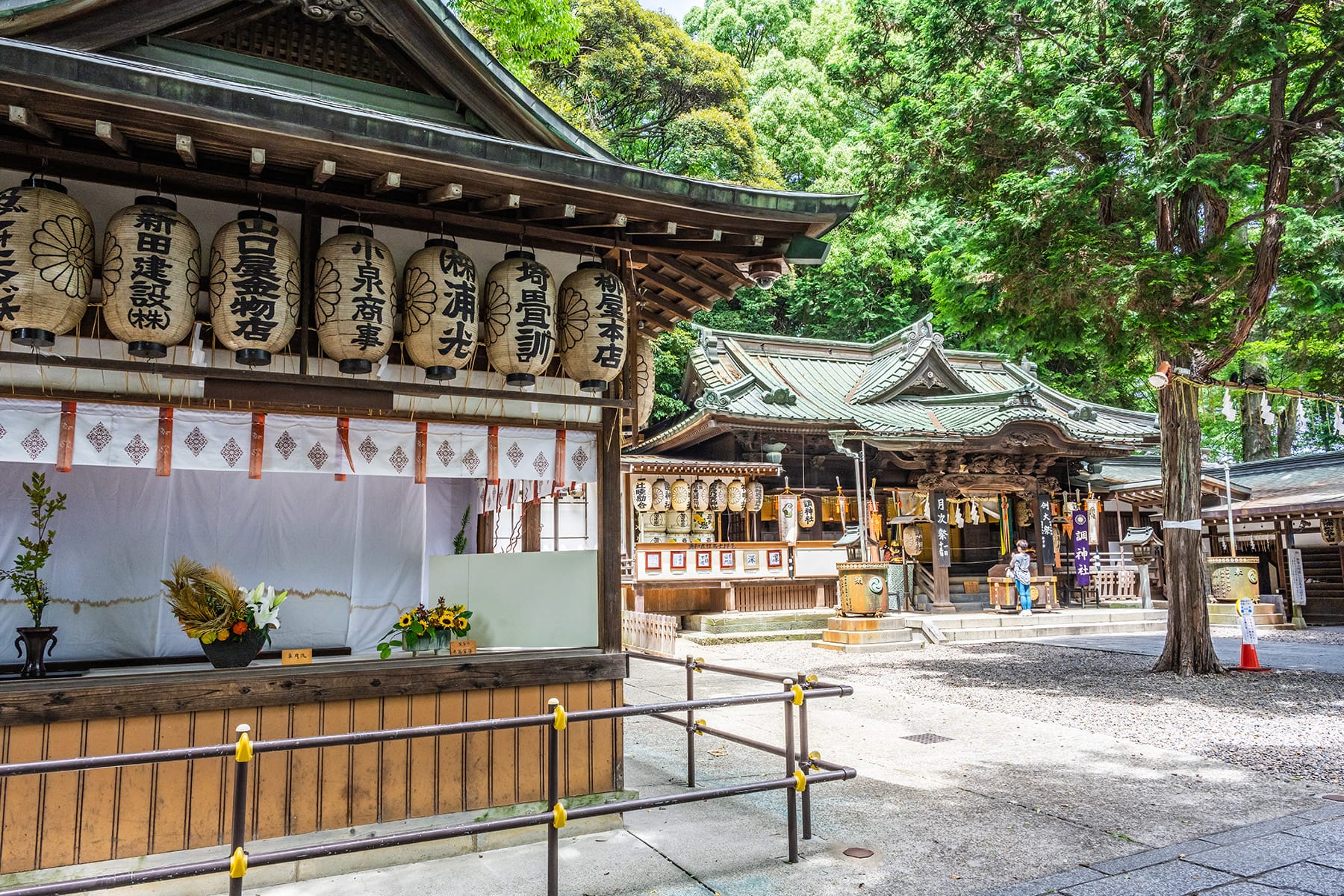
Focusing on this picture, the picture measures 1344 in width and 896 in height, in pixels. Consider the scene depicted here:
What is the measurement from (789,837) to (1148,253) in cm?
1107

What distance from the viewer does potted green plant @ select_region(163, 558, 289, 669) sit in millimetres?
5527

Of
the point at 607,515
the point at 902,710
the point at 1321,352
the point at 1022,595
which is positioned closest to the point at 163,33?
the point at 607,515

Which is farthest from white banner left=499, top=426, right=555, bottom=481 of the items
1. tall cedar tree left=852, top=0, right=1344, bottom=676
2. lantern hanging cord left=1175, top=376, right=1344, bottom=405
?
lantern hanging cord left=1175, top=376, right=1344, bottom=405

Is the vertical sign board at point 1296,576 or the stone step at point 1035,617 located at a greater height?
the vertical sign board at point 1296,576

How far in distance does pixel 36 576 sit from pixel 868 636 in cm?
1520

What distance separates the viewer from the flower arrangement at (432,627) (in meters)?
6.36

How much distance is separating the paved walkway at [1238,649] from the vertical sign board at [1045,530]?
387 cm

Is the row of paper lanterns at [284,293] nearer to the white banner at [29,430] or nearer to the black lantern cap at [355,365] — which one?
the black lantern cap at [355,365]

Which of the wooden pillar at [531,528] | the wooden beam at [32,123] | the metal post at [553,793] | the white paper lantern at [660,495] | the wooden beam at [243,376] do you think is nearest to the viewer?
the wooden beam at [32,123]

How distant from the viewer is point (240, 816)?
3805 mm

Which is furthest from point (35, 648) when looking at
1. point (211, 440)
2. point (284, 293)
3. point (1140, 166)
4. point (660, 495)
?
point (660, 495)

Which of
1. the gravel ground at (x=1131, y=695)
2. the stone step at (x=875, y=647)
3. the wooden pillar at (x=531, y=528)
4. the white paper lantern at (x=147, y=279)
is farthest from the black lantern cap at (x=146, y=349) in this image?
the stone step at (x=875, y=647)

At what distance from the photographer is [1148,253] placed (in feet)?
41.2

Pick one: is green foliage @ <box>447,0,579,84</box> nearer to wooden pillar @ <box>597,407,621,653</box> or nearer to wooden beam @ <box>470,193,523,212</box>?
wooden beam @ <box>470,193,523,212</box>
